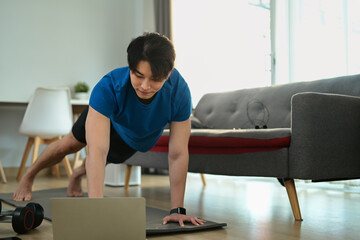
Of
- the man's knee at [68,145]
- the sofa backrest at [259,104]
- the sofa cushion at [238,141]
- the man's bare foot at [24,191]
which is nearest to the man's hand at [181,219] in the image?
the sofa cushion at [238,141]

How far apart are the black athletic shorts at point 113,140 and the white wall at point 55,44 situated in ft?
8.22

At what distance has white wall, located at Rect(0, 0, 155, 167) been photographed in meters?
4.53

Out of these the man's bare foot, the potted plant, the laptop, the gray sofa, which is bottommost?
the man's bare foot

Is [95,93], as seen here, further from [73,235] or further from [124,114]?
[73,235]

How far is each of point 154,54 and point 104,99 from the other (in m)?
0.32

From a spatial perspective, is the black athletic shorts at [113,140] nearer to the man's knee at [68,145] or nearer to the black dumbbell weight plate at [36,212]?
the man's knee at [68,145]

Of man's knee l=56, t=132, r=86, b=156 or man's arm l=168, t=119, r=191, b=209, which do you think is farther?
man's knee l=56, t=132, r=86, b=156

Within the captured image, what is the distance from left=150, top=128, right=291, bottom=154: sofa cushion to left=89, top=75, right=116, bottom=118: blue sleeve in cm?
77

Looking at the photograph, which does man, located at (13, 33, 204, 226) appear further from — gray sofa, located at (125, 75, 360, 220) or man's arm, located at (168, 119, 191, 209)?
gray sofa, located at (125, 75, 360, 220)

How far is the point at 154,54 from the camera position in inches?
52.4

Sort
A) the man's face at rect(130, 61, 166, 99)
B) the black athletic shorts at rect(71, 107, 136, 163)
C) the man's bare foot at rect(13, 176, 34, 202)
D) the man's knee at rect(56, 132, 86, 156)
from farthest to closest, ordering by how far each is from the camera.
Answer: the man's bare foot at rect(13, 176, 34, 202), the man's knee at rect(56, 132, 86, 156), the black athletic shorts at rect(71, 107, 136, 163), the man's face at rect(130, 61, 166, 99)

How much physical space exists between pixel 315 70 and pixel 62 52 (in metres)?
2.81

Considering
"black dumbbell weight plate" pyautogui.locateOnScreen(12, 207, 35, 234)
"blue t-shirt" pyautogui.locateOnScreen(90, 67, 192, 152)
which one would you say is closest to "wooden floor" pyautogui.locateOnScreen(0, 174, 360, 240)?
"black dumbbell weight plate" pyautogui.locateOnScreen(12, 207, 35, 234)

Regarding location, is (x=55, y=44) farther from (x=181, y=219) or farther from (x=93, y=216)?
(x=93, y=216)
